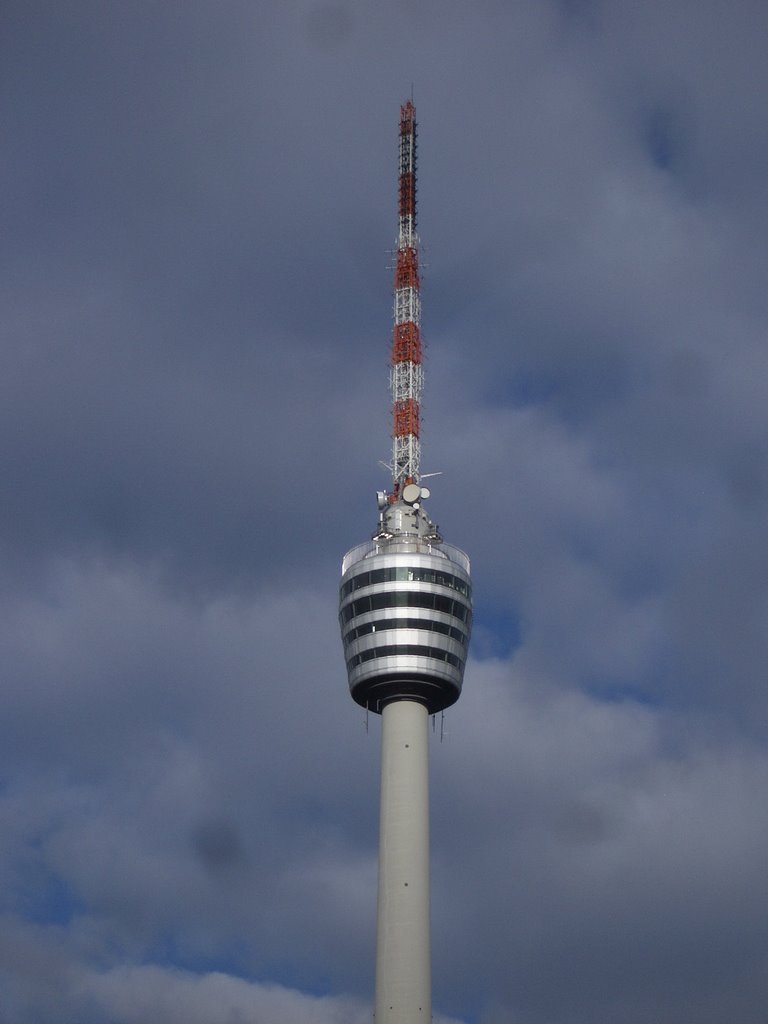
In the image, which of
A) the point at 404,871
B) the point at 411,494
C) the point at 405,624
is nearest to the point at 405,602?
the point at 405,624

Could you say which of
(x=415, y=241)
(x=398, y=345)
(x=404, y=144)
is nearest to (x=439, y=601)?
(x=398, y=345)

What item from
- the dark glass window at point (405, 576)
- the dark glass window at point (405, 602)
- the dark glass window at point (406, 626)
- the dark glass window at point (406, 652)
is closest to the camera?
the dark glass window at point (406, 652)

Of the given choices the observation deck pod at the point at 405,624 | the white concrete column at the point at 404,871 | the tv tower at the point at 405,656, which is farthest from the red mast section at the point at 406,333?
the white concrete column at the point at 404,871

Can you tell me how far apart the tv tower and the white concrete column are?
10cm

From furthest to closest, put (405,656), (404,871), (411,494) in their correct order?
(411,494)
(405,656)
(404,871)

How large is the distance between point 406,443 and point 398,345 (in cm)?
1241

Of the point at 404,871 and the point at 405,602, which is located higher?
the point at 405,602

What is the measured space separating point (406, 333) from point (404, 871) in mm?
62942

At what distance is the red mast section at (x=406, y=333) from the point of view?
584 ft

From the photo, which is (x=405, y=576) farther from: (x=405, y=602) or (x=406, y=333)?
(x=406, y=333)

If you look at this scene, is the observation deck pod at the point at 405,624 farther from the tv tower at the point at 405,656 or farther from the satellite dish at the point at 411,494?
the satellite dish at the point at 411,494

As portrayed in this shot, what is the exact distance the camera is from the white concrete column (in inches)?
5842

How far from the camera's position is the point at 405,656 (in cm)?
16312

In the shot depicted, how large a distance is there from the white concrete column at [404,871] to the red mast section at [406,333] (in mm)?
28314
